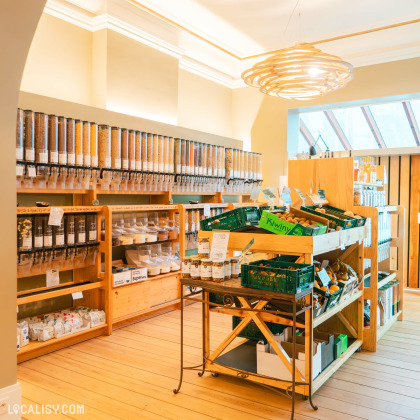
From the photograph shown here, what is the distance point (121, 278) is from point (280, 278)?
2138 millimetres

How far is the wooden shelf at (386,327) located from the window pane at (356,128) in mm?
3956

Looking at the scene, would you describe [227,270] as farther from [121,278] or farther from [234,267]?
[121,278]

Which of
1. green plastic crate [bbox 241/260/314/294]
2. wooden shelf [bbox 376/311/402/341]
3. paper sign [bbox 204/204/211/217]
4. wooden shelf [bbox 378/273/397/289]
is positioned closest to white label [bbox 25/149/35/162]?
green plastic crate [bbox 241/260/314/294]

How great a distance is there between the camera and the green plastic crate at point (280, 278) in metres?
2.39

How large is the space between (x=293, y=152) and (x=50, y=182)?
4.05m

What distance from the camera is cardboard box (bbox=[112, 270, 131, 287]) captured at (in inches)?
159

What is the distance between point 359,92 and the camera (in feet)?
18.9

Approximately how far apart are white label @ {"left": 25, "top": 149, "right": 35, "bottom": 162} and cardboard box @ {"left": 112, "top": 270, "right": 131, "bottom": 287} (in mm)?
1325

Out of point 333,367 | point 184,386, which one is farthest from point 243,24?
point 184,386

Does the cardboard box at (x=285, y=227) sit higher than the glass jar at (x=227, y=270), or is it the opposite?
the cardboard box at (x=285, y=227)

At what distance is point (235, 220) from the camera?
295cm

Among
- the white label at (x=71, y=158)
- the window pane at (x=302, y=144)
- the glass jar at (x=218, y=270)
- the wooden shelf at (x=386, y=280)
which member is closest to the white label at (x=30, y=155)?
the white label at (x=71, y=158)

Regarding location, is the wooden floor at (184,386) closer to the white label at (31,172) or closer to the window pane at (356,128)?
the white label at (31,172)

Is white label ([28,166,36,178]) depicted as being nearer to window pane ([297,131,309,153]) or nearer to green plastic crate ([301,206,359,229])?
green plastic crate ([301,206,359,229])
